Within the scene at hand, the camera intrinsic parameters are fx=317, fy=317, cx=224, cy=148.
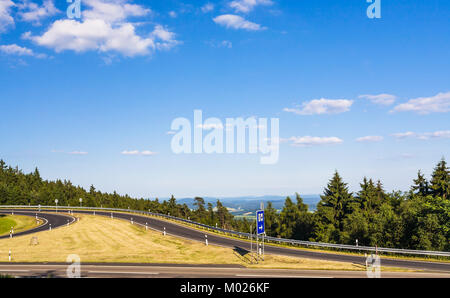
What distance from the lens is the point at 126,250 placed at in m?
32.4

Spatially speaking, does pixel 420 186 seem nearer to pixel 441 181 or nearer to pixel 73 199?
pixel 441 181

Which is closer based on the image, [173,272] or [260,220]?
[173,272]

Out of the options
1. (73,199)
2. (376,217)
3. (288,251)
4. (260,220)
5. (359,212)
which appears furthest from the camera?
(73,199)

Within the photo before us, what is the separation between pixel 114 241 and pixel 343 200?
50135mm

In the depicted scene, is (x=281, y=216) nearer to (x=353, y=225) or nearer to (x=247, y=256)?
(x=353, y=225)

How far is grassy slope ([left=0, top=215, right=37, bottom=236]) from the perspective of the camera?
5359cm

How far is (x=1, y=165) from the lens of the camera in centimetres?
16562

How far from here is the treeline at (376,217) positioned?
37.6m

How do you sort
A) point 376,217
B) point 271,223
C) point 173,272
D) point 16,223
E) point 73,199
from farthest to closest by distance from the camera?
point 73,199
point 271,223
point 16,223
point 376,217
point 173,272

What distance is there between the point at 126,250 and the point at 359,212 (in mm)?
49887

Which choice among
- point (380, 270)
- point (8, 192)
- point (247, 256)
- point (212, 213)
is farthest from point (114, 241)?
point (212, 213)

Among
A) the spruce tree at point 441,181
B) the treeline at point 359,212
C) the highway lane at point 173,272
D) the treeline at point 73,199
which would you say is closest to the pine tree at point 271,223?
the treeline at point 359,212

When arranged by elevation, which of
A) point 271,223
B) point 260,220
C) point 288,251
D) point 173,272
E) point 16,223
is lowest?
point 271,223

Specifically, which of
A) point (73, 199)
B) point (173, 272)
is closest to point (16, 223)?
point (173, 272)
